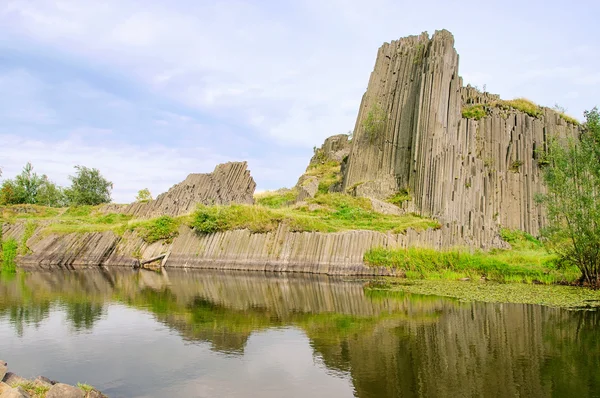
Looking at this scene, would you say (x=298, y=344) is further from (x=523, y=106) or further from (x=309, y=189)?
(x=309, y=189)

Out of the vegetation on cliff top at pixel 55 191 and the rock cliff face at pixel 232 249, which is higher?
the vegetation on cliff top at pixel 55 191

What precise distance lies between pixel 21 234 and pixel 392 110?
1141 inches

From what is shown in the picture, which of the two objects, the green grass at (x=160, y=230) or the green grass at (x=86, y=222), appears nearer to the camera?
the green grass at (x=160, y=230)

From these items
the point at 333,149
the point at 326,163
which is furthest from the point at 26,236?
the point at 333,149

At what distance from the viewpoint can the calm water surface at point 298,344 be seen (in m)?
9.21

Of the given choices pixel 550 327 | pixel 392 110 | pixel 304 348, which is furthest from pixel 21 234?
pixel 550 327

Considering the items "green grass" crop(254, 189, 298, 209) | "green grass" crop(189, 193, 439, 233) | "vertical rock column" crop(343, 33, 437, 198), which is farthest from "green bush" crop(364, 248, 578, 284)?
"green grass" crop(254, 189, 298, 209)

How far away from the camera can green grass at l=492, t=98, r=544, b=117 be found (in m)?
38.3

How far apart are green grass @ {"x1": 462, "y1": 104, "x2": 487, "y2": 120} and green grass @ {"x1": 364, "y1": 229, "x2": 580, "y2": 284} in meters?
15.1

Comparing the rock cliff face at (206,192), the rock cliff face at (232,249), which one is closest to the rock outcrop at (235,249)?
the rock cliff face at (232,249)

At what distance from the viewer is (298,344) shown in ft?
39.5

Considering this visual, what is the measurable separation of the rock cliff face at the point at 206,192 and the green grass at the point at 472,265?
2044cm

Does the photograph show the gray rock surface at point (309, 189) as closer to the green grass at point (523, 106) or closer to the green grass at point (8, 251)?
the green grass at point (523, 106)

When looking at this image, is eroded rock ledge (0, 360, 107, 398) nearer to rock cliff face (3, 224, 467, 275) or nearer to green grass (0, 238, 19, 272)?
rock cliff face (3, 224, 467, 275)
